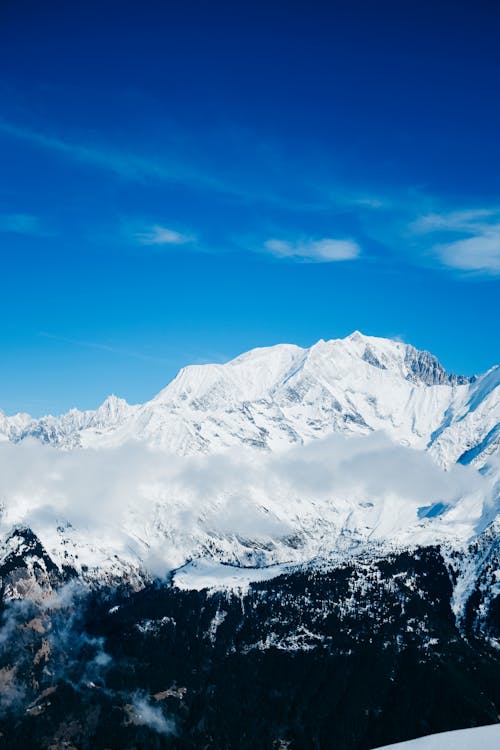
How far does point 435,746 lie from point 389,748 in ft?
22.6

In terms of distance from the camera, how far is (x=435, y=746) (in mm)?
84125

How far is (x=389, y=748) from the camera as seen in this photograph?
88.6 metres

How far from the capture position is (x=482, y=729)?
89.1m

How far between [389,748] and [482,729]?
11996mm

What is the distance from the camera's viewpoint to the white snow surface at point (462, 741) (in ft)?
269

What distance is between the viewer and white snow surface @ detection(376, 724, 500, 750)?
82.0 m

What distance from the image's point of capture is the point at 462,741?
84062 mm
